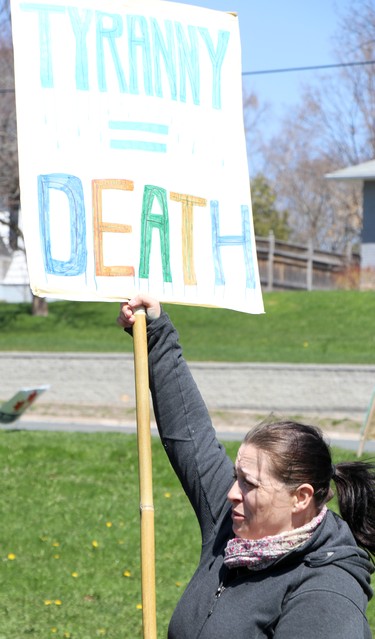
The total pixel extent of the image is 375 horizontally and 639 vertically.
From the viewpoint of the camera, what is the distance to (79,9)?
2.96 meters

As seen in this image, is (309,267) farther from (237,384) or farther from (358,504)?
(358,504)

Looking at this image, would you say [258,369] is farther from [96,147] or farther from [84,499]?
[96,147]

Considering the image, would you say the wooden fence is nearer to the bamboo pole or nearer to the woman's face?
the bamboo pole

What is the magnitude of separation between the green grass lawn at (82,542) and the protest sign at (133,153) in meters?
2.92

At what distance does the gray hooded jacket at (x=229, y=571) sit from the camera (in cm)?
225

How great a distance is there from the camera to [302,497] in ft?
7.89

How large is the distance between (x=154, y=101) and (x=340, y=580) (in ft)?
4.83

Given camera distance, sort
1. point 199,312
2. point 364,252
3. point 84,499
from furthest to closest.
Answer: point 364,252, point 199,312, point 84,499

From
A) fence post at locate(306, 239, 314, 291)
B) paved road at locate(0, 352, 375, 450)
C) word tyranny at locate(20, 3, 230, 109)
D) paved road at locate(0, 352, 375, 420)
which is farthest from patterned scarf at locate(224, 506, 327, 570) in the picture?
fence post at locate(306, 239, 314, 291)

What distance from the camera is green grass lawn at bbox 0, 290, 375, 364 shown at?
65.0 ft

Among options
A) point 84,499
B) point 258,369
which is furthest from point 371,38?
point 84,499

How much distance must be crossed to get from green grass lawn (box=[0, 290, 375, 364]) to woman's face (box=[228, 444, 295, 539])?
15515 millimetres

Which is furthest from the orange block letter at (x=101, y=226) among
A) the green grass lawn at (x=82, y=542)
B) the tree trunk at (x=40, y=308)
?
the tree trunk at (x=40, y=308)

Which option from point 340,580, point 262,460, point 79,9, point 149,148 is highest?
point 79,9
